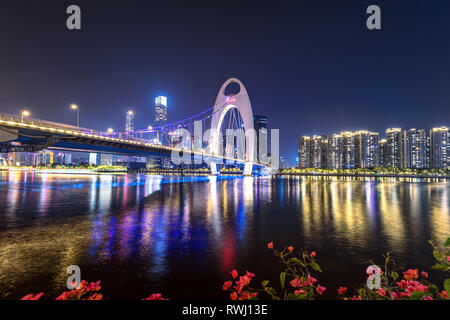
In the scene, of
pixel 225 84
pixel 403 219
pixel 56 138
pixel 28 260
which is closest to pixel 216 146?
pixel 225 84

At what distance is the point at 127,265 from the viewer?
306 inches

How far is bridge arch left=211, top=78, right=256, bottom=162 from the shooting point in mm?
98000

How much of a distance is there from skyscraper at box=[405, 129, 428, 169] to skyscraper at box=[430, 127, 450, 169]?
171 inches

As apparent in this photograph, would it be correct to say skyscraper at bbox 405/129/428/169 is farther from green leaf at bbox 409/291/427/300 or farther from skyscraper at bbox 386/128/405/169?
green leaf at bbox 409/291/427/300

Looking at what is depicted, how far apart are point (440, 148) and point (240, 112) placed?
153824 mm

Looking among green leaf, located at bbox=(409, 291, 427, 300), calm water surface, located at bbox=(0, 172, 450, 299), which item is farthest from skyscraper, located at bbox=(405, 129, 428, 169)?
green leaf, located at bbox=(409, 291, 427, 300)

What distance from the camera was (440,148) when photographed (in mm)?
168000

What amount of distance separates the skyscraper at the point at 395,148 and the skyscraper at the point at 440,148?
1735 cm

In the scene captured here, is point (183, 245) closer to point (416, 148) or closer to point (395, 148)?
point (395, 148)

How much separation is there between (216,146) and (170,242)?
3707 inches

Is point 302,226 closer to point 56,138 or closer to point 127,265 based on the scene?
point 127,265

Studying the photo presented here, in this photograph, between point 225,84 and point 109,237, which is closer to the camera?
point 109,237

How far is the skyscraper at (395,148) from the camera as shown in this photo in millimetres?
180500

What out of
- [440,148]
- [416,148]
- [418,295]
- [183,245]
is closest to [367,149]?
[416,148]
